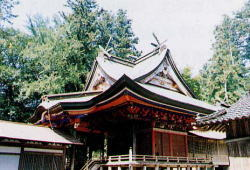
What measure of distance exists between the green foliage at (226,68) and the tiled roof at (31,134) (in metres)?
27.0

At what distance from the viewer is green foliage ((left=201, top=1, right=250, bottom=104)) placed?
35.9m

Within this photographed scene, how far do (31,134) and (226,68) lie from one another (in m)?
33.8

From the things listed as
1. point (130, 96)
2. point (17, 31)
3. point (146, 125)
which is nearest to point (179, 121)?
point (146, 125)

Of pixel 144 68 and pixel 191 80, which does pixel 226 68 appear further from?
pixel 144 68

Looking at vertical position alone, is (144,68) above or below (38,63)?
below

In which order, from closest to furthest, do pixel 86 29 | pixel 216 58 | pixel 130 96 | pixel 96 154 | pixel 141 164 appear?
pixel 130 96 < pixel 141 164 < pixel 96 154 < pixel 86 29 < pixel 216 58

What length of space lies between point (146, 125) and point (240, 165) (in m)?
7.69

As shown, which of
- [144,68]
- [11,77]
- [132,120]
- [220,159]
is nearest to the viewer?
[132,120]

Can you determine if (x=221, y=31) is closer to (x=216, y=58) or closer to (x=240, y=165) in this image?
(x=216, y=58)

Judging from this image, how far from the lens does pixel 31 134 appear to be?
38.3 ft

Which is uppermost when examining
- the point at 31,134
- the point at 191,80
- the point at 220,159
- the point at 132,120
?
the point at 191,80

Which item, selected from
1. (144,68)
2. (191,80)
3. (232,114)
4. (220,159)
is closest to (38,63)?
(144,68)

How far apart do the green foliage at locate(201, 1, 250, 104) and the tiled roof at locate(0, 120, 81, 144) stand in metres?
27.0

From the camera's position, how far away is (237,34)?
145 ft
